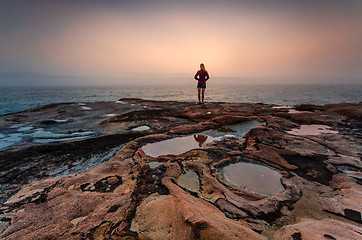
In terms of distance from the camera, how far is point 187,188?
3.11 m

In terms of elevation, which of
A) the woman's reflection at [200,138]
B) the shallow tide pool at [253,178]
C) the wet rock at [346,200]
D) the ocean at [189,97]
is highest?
the ocean at [189,97]

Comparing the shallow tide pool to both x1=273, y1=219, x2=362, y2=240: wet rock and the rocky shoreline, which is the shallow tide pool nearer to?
the rocky shoreline

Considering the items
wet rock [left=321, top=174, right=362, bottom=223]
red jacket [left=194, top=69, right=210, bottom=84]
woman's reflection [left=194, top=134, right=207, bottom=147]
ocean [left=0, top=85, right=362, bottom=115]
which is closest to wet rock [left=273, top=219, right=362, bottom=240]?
wet rock [left=321, top=174, right=362, bottom=223]

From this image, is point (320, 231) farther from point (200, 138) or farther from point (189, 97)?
point (189, 97)

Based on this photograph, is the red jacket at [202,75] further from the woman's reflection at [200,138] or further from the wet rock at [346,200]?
the wet rock at [346,200]

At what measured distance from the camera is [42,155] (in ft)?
16.0

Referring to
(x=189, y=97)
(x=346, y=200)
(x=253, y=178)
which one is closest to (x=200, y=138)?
(x=253, y=178)

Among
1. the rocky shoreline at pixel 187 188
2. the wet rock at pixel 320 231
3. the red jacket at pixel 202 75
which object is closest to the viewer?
the wet rock at pixel 320 231

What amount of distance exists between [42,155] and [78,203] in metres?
3.48

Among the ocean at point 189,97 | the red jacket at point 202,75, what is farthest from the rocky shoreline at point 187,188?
the ocean at point 189,97

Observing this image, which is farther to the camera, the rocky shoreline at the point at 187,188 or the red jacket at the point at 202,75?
the red jacket at the point at 202,75

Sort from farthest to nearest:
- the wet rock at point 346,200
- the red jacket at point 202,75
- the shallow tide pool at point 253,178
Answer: the red jacket at point 202,75
the shallow tide pool at point 253,178
the wet rock at point 346,200

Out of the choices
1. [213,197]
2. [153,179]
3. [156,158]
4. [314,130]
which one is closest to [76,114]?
[156,158]

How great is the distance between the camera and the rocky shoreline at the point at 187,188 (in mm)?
2107
